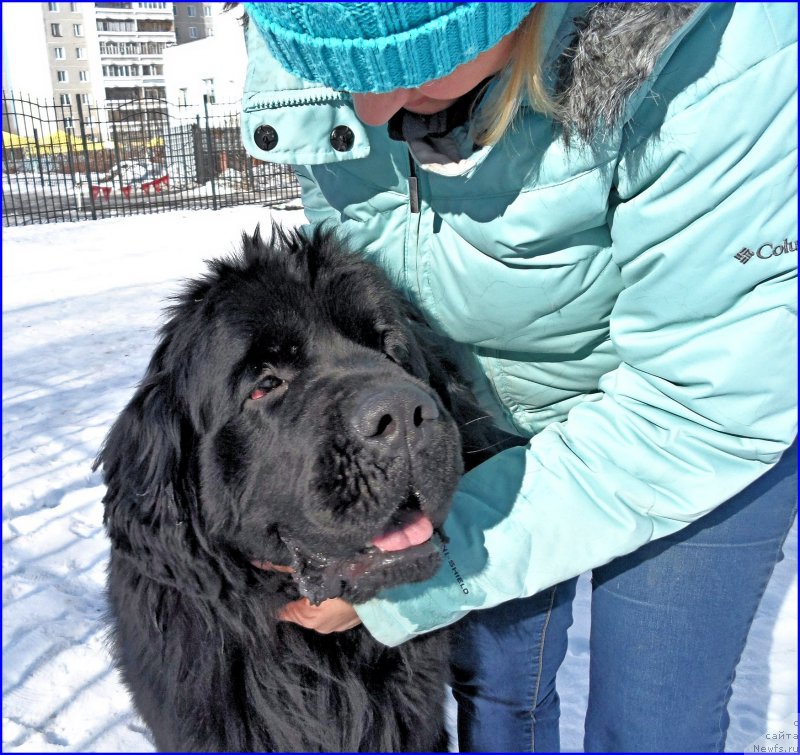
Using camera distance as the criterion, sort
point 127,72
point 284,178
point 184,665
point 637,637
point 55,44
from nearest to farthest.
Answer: point 637,637 < point 184,665 < point 55,44 < point 284,178 < point 127,72

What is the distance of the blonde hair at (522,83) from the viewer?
3.86 feet

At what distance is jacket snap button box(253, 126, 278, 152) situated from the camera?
1.63 m

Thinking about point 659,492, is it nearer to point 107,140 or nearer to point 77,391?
point 77,391

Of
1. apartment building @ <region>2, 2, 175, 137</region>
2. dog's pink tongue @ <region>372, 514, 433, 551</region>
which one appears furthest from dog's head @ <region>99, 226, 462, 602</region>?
apartment building @ <region>2, 2, 175, 137</region>

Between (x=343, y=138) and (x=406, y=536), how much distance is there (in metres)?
0.90

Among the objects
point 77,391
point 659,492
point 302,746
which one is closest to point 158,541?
point 302,746

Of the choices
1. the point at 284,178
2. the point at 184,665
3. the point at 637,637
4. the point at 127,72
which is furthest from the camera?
the point at 127,72

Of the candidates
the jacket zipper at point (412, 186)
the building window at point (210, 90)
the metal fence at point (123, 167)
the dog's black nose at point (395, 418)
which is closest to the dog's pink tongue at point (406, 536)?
the dog's black nose at point (395, 418)

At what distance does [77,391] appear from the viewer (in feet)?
17.1

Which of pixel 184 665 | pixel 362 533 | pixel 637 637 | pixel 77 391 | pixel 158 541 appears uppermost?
pixel 362 533

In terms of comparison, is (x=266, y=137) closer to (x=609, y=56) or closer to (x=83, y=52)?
(x=609, y=56)

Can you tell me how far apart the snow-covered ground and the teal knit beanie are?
0.83m

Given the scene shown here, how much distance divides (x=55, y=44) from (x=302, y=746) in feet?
50.3

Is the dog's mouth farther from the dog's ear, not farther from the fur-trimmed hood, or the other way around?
the fur-trimmed hood
